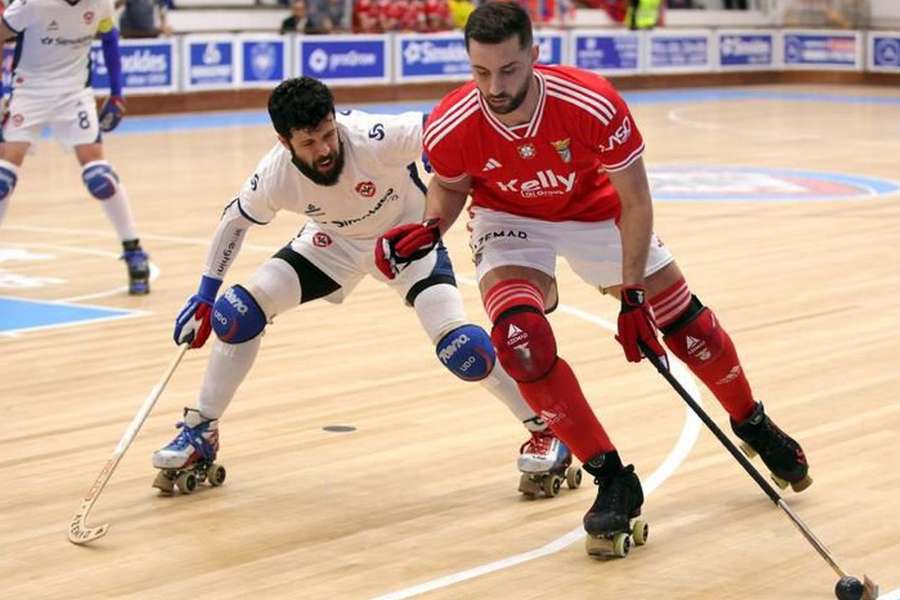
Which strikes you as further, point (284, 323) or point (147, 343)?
point (284, 323)

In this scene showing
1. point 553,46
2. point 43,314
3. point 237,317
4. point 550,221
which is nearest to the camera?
point 550,221

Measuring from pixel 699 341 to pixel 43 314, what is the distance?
5.87 m

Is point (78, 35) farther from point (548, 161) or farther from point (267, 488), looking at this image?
point (548, 161)

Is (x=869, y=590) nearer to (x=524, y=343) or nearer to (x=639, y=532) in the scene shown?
(x=639, y=532)

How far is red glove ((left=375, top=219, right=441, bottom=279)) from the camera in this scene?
627cm

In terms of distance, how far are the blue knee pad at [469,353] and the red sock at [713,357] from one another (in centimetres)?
69

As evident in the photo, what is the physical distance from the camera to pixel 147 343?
410 inches

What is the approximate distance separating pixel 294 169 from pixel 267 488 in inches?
51.7

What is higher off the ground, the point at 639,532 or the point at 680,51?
the point at 639,532

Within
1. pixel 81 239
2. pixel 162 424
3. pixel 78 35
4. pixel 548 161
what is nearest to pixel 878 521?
pixel 548 161

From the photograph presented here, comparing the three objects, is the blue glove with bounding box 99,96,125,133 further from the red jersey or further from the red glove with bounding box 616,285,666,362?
the red glove with bounding box 616,285,666,362

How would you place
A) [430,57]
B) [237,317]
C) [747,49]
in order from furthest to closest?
1. [747,49]
2. [430,57]
3. [237,317]

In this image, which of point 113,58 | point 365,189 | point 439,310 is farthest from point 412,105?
point 439,310

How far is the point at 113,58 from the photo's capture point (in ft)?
40.5
